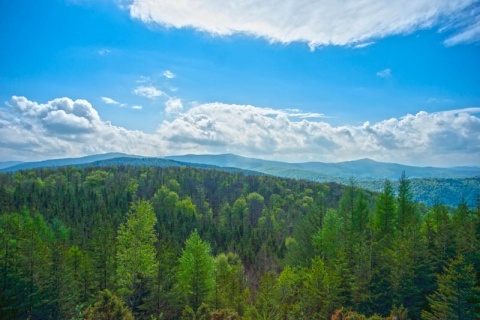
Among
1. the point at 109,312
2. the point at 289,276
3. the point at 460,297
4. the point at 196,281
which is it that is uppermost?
the point at 109,312

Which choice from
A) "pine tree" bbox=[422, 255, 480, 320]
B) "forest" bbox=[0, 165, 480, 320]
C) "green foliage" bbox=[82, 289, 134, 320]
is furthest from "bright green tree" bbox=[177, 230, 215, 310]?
"pine tree" bbox=[422, 255, 480, 320]

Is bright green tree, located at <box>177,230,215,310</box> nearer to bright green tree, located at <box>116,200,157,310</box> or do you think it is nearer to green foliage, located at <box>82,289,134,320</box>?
bright green tree, located at <box>116,200,157,310</box>

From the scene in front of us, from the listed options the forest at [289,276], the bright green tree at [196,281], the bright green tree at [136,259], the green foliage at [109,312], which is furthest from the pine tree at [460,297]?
the bright green tree at [136,259]

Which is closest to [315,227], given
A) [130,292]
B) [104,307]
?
[130,292]

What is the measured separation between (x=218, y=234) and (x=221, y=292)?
214 ft

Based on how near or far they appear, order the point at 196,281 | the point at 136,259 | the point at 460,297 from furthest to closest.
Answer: the point at 136,259, the point at 196,281, the point at 460,297

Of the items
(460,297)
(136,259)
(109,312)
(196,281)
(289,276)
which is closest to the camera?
(109,312)

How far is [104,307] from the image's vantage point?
54.1ft

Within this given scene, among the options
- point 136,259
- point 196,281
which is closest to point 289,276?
point 196,281

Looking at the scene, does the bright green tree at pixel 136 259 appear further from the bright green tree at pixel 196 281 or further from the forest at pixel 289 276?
the bright green tree at pixel 196 281

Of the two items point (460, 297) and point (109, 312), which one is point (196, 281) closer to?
point (109, 312)

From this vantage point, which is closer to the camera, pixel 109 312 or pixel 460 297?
pixel 109 312

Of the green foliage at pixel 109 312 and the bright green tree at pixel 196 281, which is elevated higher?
the green foliage at pixel 109 312

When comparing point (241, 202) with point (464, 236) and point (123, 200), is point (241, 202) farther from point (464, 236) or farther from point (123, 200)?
point (464, 236)
